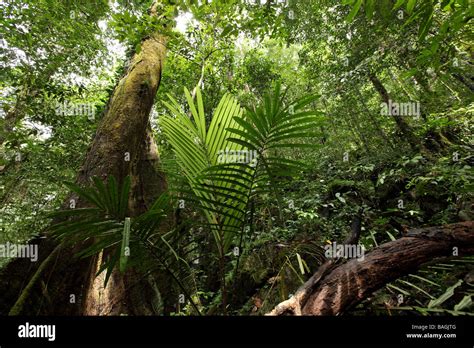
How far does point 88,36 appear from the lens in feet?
15.4

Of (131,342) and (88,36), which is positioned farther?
(88,36)

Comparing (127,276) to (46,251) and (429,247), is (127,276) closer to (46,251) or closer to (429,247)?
(46,251)

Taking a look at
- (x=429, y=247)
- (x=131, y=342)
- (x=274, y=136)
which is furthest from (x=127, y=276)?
(x=429, y=247)

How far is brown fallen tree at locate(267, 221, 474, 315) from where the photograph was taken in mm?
1185

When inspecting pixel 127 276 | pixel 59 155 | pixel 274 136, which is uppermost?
pixel 59 155

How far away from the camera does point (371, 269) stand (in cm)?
126

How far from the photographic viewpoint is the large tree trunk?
143 centimetres

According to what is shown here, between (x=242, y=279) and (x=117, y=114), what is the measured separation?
8.45 feet

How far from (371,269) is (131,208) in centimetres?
237

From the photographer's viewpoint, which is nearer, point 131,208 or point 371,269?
point 371,269

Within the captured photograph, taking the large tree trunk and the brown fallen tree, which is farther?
the large tree trunk

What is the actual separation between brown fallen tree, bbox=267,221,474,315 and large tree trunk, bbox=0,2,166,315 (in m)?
0.86

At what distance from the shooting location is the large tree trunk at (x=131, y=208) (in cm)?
143

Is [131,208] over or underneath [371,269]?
over
